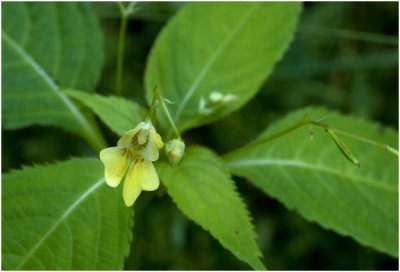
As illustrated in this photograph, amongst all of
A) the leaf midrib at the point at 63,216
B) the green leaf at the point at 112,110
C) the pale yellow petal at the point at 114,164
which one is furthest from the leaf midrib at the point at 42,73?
the pale yellow petal at the point at 114,164

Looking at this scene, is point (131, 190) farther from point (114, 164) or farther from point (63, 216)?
point (63, 216)

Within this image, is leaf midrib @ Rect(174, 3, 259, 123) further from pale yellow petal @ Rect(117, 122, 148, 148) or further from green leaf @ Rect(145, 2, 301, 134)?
pale yellow petal @ Rect(117, 122, 148, 148)

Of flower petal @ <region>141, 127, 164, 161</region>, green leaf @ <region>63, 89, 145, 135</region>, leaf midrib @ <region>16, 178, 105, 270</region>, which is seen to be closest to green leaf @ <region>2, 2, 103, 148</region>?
green leaf @ <region>63, 89, 145, 135</region>

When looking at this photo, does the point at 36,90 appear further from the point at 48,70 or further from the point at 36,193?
the point at 36,193

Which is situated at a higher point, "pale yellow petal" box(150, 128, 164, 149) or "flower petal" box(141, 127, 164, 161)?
"pale yellow petal" box(150, 128, 164, 149)

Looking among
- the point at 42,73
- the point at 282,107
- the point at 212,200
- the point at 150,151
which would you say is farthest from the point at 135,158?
the point at 282,107

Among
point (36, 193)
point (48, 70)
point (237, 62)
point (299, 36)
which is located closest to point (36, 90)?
point (48, 70)
